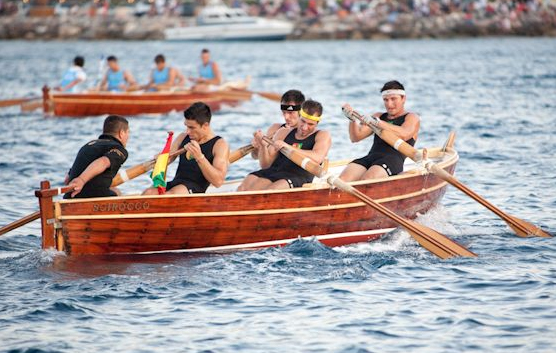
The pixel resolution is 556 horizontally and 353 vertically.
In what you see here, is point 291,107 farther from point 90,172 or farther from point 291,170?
point 90,172

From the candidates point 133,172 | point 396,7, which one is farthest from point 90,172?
point 396,7

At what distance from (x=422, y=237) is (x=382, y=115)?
2.49m

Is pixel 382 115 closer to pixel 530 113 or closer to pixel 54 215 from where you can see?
pixel 54 215

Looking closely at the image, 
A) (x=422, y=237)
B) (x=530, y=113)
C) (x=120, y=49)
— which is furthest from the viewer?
(x=120, y=49)

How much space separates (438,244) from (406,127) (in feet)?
6.75

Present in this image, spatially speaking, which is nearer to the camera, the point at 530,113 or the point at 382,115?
the point at 382,115

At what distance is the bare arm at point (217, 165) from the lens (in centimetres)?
1178

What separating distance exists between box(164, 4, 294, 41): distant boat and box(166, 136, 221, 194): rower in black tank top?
6542 cm

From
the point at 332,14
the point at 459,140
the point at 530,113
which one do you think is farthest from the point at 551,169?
the point at 332,14

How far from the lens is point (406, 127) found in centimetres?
1363

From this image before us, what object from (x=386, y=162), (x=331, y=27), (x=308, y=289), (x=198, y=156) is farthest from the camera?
(x=331, y=27)

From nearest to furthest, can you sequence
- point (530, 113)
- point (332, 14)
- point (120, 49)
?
point (530, 113) < point (120, 49) < point (332, 14)

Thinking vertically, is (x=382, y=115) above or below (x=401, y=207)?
above

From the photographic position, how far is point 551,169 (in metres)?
18.9
